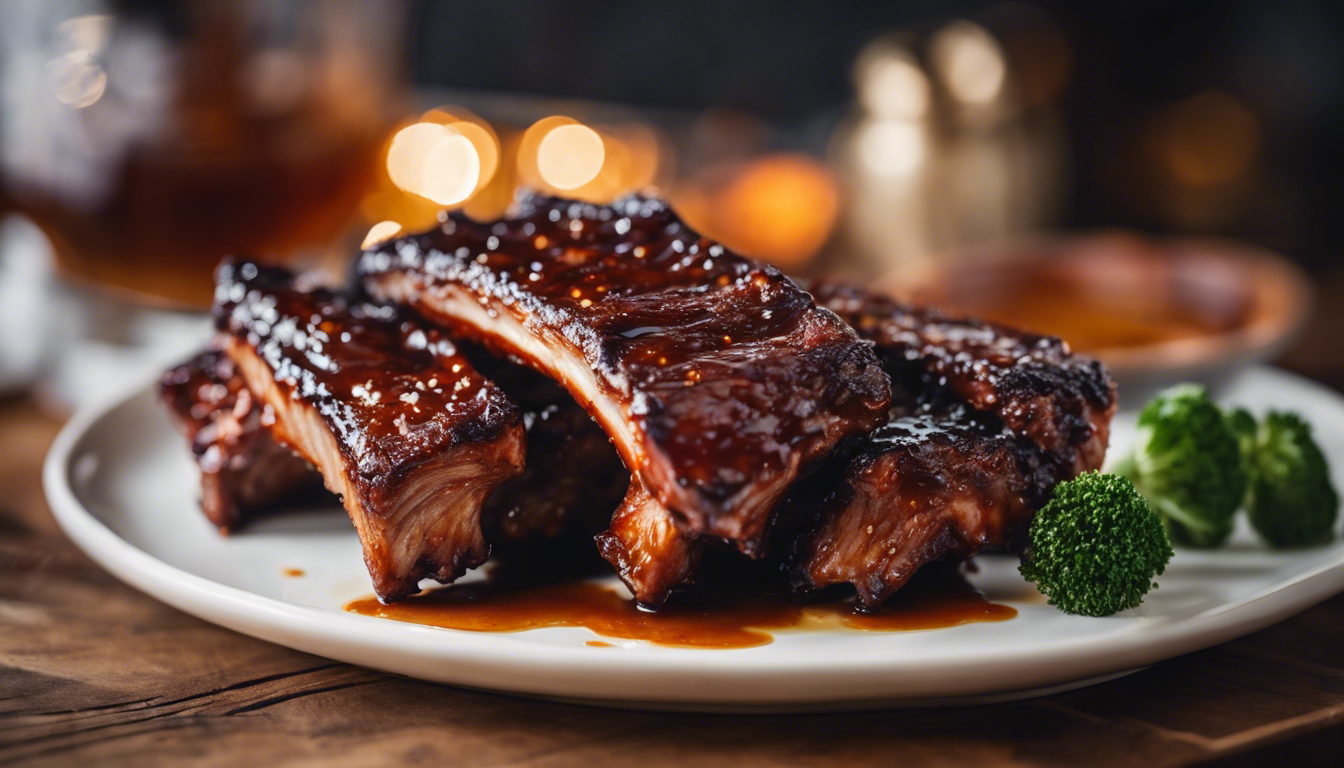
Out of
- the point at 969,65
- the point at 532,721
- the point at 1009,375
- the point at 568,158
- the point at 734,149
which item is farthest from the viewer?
the point at 734,149

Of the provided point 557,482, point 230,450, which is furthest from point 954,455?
point 230,450

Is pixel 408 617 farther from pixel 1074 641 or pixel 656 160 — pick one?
pixel 656 160

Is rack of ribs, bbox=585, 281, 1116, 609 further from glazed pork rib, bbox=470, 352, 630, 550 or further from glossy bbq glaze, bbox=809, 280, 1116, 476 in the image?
glazed pork rib, bbox=470, 352, 630, 550

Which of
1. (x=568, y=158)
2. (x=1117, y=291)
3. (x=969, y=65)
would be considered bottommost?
(x=1117, y=291)

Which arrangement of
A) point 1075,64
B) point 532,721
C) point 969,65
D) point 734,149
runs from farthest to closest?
point 1075,64, point 734,149, point 969,65, point 532,721

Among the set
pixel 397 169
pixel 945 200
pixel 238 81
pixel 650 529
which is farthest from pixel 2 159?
pixel 945 200

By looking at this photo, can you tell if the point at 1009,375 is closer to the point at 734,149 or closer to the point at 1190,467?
the point at 1190,467

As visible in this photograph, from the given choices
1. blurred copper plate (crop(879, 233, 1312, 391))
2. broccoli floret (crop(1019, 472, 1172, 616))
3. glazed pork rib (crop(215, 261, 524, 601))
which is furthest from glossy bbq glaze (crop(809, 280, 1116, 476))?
blurred copper plate (crop(879, 233, 1312, 391))
